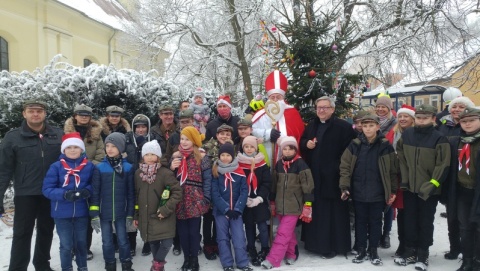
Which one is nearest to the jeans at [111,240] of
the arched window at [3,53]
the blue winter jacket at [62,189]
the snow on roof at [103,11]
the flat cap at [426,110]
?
the blue winter jacket at [62,189]

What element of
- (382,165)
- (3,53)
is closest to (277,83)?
(382,165)

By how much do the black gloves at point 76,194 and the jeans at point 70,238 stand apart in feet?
0.99

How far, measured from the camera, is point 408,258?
4.36 meters

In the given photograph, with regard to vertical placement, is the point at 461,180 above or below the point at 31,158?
below

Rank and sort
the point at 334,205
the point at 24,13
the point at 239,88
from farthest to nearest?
the point at 239,88 → the point at 24,13 → the point at 334,205

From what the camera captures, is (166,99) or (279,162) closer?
(279,162)

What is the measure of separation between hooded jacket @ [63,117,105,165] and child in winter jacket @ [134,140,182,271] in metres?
0.70

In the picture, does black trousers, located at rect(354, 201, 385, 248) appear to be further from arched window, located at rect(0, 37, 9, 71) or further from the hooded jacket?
arched window, located at rect(0, 37, 9, 71)

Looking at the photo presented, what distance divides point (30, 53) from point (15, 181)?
17166 millimetres

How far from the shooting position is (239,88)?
67.2ft

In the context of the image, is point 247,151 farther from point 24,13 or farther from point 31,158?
point 24,13

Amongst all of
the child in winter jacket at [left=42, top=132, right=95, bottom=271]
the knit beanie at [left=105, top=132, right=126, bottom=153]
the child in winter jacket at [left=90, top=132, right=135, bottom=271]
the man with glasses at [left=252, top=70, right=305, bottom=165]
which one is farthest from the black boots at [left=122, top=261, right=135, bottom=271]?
the man with glasses at [left=252, top=70, right=305, bottom=165]

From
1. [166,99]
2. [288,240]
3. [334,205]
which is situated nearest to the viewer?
[288,240]

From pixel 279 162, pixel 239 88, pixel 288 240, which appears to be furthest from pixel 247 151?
pixel 239 88
